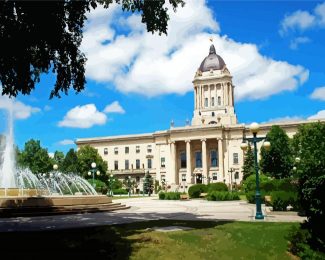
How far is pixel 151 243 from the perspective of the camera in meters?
11.0

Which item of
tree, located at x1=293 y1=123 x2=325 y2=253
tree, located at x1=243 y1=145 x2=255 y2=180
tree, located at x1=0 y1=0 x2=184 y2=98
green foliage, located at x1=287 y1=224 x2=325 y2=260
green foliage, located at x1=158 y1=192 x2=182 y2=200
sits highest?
tree, located at x1=0 y1=0 x2=184 y2=98

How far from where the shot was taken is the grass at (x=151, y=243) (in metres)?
9.79

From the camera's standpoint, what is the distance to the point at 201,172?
89625 mm

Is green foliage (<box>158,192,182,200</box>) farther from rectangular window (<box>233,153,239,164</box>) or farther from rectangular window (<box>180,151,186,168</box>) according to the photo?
rectangular window (<box>180,151,186,168</box>)

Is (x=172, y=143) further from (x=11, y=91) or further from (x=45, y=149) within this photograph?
(x=11, y=91)

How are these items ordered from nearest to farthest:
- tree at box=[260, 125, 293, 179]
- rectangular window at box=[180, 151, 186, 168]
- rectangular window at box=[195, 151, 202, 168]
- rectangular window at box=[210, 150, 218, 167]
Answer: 1. tree at box=[260, 125, 293, 179]
2. rectangular window at box=[210, 150, 218, 167]
3. rectangular window at box=[195, 151, 202, 168]
4. rectangular window at box=[180, 151, 186, 168]

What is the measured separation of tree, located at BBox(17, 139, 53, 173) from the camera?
76.9 metres

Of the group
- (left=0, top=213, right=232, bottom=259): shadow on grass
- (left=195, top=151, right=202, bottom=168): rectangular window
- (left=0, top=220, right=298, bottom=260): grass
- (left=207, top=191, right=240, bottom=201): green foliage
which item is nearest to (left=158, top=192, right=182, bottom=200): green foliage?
(left=207, top=191, right=240, bottom=201): green foliage

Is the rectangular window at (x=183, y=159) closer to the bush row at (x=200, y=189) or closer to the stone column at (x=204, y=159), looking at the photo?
the stone column at (x=204, y=159)

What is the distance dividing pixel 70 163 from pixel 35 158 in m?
6.60

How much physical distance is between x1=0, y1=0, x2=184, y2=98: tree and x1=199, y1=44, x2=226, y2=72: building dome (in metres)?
92.1

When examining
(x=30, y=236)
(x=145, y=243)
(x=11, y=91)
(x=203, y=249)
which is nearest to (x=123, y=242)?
(x=145, y=243)

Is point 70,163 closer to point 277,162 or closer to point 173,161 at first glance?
point 173,161

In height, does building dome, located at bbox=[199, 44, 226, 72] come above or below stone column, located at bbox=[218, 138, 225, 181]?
above
